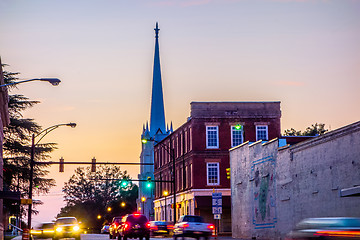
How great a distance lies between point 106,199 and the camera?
159 metres

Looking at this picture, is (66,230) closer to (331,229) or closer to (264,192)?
(264,192)

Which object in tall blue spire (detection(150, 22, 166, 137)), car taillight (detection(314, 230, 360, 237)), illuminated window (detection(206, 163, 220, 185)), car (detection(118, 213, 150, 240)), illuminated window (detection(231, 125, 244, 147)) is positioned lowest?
car (detection(118, 213, 150, 240))

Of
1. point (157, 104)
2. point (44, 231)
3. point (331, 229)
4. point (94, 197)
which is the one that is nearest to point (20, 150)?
point (44, 231)

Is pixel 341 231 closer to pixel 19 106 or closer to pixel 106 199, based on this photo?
pixel 19 106

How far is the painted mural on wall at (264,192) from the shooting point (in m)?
43.7

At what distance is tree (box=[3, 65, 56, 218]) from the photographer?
57.5 meters

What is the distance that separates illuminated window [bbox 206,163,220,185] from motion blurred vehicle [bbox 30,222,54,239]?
70.7 feet

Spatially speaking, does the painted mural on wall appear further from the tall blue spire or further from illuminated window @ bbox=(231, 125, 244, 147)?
the tall blue spire

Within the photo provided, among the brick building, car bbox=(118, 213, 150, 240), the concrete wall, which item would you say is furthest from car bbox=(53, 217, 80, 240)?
the brick building

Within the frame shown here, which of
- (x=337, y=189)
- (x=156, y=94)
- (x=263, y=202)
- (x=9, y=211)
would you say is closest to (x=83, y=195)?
(x=156, y=94)

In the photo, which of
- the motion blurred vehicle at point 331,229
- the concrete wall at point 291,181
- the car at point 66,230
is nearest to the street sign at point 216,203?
the concrete wall at point 291,181

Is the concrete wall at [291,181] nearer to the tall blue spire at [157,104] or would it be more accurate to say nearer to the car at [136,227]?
the car at [136,227]

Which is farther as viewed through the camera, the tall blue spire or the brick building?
the tall blue spire

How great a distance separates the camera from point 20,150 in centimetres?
5869
